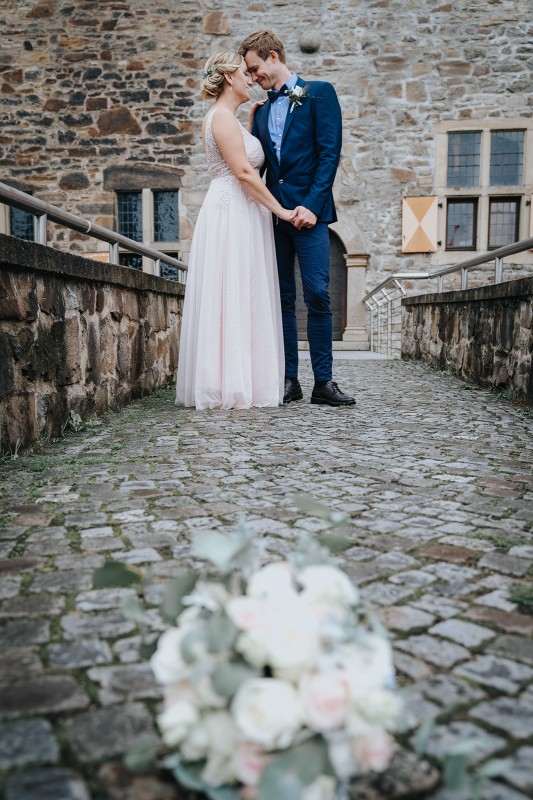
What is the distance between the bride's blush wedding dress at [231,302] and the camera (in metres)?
4.51

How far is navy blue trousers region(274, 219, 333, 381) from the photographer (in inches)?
181

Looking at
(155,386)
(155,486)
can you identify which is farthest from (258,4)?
(155,486)

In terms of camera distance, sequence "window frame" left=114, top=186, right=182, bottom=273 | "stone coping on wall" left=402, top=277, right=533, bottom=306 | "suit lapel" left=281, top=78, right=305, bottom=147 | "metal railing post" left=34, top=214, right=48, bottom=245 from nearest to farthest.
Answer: "metal railing post" left=34, top=214, right=48, bottom=245, "suit lapel" left=281, top=78, right=305, bottom=147, "stone coping on wall" left=402, top=277, right=533, bottom=306, "window frame" left=114, top=186, right=182, bottom=273

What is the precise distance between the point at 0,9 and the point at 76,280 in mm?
11417

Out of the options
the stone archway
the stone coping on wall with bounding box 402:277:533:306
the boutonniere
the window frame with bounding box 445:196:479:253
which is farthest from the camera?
the stone archway

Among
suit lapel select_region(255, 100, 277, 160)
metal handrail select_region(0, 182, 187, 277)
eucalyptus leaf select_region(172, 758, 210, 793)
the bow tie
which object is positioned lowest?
eucalyptus leaf select_region(172, 758, 210, 793)

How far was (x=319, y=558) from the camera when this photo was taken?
1.02 m

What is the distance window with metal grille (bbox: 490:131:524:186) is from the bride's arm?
926 centimetres

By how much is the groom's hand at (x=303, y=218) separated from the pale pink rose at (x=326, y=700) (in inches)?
152

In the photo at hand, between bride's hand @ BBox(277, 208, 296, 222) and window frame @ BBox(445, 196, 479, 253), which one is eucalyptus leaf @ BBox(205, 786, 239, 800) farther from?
window frame @ BBox(445, 196, 479, 253)

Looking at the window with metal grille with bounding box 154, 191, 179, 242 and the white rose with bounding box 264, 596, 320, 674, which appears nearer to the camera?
the white rose with bounding box 264, 596, 320, 674

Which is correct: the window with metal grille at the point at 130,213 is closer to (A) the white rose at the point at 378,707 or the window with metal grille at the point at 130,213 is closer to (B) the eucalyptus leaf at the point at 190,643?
(B) the eucalyptus leaf at the point at 190,643

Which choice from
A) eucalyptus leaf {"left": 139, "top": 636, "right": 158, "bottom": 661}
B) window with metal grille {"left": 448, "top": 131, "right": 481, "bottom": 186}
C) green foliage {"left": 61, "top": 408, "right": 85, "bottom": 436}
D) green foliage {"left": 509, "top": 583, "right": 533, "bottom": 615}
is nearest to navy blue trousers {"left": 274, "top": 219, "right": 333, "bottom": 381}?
green foliage {"left": 61, "top": 408, "right": 85, "bottom": 436}

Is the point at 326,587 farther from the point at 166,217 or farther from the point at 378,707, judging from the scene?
the point at 166,217
